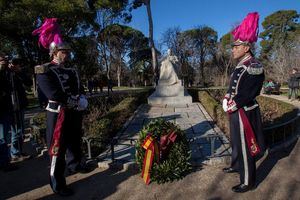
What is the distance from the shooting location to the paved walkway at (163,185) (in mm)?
3812

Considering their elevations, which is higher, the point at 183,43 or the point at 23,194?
the point at 183,43

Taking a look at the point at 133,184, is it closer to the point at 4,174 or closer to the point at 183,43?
the point at 4,174

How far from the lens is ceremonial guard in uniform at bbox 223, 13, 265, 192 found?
147 inches

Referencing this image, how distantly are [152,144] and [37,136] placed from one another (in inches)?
128

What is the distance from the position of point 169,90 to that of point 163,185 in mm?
10084

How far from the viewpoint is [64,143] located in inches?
159

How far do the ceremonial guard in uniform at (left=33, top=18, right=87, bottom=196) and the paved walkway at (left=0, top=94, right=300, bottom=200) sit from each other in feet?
1.22

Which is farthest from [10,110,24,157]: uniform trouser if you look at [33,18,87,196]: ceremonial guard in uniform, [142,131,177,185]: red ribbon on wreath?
[142,131,177,185]: red ribbon on wreath

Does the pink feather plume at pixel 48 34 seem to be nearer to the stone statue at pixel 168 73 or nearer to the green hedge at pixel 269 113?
the green hedge at pixel 269 113

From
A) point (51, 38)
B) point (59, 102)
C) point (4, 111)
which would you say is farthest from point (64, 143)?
point (4, 111)

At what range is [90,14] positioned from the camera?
23984 mm

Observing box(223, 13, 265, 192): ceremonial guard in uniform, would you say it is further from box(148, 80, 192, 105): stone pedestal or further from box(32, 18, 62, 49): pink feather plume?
box(148, 80, 192, 105): stone pedestal

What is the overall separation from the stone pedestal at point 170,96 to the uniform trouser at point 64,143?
9.24m

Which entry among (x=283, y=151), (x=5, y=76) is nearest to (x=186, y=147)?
(x=283, y=151)
